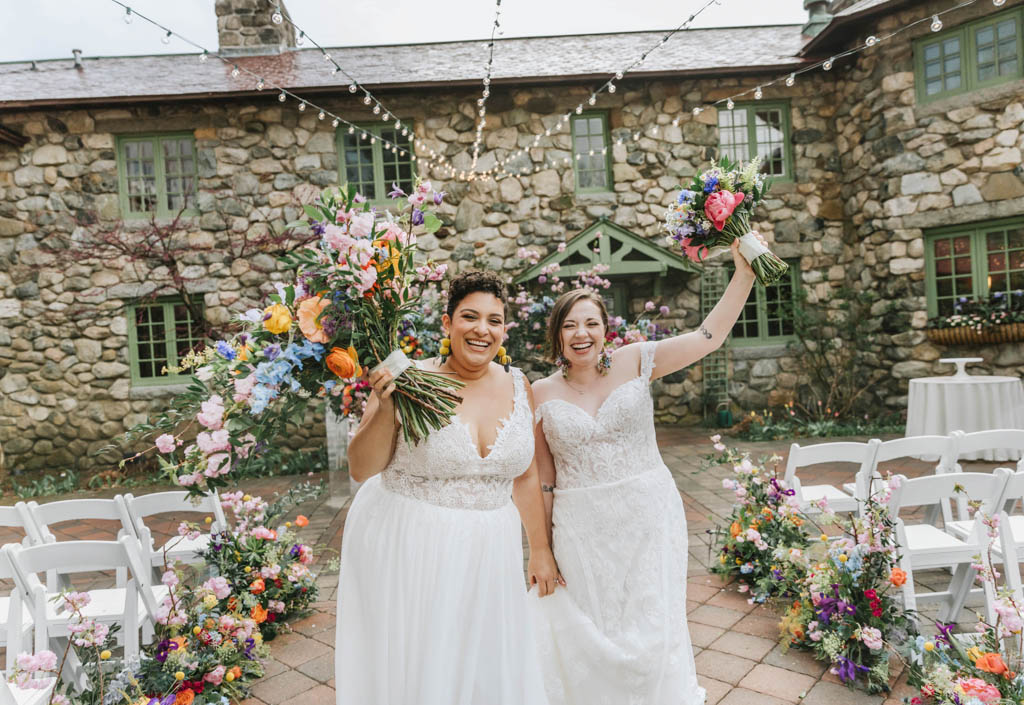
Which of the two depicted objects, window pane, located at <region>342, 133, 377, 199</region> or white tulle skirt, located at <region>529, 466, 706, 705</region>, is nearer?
white tulle skirt, located at <region>529, 466, 706, 705</region>

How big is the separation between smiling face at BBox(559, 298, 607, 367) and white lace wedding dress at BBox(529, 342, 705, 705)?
0.65 ft

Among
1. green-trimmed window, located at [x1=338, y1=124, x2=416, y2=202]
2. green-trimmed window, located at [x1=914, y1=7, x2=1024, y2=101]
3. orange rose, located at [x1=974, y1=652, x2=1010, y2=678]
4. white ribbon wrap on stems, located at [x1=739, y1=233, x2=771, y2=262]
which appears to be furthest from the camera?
green-trimmed window, located at [x1=338, y1=124, x2=416, y2=202]

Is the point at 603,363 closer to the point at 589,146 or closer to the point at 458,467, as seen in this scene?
the point at 458,467

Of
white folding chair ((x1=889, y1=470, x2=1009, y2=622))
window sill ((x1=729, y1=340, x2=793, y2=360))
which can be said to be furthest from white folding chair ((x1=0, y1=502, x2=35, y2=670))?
window sill ((x1=729, y1=340, x2=793, y2=360))

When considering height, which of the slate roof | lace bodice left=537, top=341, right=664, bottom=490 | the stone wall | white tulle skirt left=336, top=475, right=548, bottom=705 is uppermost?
the slate roof

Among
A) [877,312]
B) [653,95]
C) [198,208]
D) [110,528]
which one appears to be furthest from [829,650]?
[198,208]

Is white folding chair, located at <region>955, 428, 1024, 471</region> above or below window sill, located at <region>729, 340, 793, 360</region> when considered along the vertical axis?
below

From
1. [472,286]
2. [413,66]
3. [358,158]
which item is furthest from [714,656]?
[413,66]

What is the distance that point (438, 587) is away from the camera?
1.97 metres

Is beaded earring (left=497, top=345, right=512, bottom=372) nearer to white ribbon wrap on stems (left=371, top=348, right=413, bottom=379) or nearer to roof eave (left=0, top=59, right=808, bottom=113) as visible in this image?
white ribbon wrap on stems (left=371, top=348, right=413, bottom=379)

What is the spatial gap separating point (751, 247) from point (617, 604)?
1531 mm

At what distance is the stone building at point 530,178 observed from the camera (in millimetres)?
8398

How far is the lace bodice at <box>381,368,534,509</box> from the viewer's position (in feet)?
6.62

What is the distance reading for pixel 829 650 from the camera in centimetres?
292
